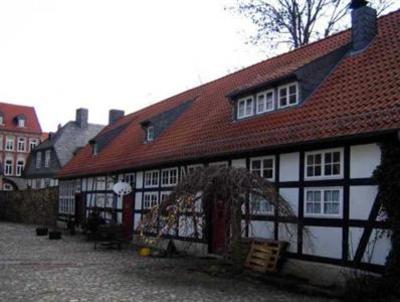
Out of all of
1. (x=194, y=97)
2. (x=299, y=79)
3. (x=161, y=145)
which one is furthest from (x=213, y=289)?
(x=194, y=97)

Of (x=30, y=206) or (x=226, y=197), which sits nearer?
(x=226, y=197)

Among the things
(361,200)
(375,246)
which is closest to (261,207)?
(361,200)

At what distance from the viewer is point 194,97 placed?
24.0m

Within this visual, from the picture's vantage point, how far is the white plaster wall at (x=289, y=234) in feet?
41.7

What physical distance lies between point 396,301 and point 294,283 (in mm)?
2246

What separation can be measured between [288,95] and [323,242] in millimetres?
4857

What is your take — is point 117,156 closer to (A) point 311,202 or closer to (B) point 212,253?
(B) point 212,253

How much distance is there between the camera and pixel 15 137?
68.4m

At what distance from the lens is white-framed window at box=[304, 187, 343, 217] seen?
1166cm

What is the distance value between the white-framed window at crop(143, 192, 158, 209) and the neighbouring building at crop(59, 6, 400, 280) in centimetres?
6

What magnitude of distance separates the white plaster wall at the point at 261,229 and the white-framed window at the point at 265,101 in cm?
353

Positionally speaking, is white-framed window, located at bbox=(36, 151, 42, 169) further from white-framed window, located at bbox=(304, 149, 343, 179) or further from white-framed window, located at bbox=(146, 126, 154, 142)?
white-framed window, located at bbox=(304, 149, 343, 179)

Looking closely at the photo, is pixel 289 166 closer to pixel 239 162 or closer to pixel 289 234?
pixel 289 234

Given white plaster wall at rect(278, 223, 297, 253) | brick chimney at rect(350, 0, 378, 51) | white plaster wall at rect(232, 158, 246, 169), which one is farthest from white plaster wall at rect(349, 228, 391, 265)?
brick chimney at rect(350, 0, 378, 51)
